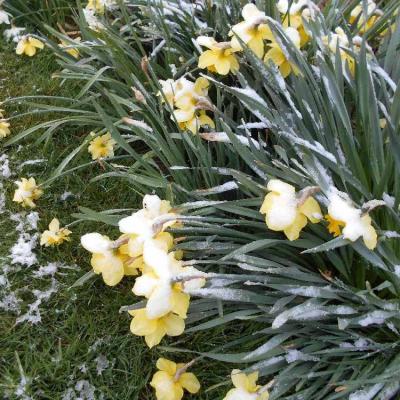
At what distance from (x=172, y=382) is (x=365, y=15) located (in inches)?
59.1

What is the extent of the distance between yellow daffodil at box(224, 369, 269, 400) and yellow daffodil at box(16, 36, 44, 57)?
207cm

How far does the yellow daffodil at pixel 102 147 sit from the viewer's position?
232 cm

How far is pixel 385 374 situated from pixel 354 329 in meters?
0.24

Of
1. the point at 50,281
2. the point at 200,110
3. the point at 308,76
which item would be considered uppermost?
the point at 308,76

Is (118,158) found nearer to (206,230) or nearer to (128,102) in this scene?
(128,102)

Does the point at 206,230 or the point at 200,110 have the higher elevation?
the point at 200,110

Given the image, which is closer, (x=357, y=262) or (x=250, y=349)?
(x=357, y=262)

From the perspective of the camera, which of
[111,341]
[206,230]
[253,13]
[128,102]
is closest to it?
[206,230]

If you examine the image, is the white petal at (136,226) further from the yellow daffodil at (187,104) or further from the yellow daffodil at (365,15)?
the yellow daffodil at (365,15)

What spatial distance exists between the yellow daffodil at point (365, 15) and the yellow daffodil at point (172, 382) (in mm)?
1428

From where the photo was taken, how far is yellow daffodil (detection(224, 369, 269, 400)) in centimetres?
146

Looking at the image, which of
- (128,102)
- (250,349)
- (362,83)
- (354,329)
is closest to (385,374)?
(354,329)

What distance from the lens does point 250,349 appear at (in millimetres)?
1751

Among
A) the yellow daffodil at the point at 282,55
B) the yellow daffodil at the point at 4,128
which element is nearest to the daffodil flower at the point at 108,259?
the yellow daffodil at the point at 282,55
